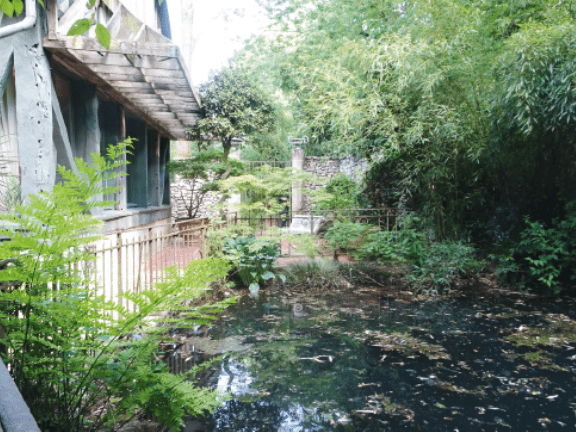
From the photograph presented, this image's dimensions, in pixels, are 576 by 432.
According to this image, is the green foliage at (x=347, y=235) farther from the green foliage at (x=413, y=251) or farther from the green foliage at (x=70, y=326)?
the green foliage at (x=70, y=326)

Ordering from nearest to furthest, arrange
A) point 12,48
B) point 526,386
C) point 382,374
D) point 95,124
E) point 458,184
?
point 526,386 < point 382,374 < point 12,48 < point 95,124 < point 458,184

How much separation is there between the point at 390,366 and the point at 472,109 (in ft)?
15.8

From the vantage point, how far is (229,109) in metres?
9.39

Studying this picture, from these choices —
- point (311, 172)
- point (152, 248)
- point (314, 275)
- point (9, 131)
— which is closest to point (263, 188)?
point (314, 275)

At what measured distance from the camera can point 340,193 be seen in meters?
9.88

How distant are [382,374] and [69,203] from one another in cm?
288

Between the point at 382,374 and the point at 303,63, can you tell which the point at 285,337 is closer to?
the point at 382,374

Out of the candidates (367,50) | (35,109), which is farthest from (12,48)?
(367,50)

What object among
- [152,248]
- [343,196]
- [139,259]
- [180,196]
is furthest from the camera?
[180,196]

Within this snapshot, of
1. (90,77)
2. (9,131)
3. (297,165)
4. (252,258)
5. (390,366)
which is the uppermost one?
(90,77)


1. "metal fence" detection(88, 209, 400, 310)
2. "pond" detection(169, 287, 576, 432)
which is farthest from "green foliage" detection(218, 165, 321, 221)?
"pond" detection(169, 287, 576, 432)

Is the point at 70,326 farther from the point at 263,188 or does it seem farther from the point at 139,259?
the point at 263,188

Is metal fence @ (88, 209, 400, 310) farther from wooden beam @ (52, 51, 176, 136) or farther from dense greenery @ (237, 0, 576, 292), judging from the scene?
wooden beam @ (52, 51, 176, 136)

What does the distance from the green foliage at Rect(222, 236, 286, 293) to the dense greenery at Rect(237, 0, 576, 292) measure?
8.03ft
